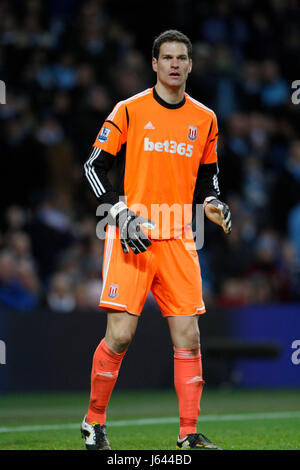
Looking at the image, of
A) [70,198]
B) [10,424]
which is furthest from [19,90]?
[10,424]

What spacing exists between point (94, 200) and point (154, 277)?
270 inches

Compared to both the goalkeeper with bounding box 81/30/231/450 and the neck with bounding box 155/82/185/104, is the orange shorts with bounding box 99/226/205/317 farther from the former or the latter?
the neck with bounding box 155/82/185/104

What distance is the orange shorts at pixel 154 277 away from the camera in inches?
245

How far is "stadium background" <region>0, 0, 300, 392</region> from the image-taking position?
11.5 meters

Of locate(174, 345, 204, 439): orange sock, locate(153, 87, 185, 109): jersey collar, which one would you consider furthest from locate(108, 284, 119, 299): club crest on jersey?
locate(153, 87, 185, 109): jersey collar


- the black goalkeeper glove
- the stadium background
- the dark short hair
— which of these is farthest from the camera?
the stadium background

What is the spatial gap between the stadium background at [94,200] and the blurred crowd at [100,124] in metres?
0.02

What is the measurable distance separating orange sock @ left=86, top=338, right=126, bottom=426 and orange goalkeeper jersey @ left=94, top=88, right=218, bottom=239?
0.85m

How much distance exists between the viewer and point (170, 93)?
21.2 ft

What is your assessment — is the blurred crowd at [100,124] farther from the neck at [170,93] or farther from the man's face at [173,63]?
the man's face at [173,63]

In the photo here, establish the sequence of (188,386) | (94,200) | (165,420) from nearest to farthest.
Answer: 1. (188,386)
2. (165,420)
3. (94,200)

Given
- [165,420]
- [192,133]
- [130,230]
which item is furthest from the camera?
[165,420]

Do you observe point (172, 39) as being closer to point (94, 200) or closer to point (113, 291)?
point (113, 291)

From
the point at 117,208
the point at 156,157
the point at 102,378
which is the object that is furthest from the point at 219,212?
the point at 102,378
